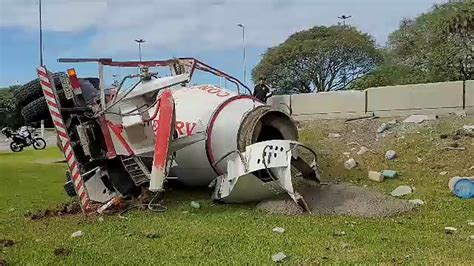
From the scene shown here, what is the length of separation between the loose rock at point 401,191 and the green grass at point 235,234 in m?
0.16

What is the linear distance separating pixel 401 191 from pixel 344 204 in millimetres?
1405

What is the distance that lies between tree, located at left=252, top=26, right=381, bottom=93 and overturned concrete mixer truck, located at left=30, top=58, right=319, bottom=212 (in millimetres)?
26172

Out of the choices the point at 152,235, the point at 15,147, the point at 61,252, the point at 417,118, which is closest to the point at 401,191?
the point at 152,235

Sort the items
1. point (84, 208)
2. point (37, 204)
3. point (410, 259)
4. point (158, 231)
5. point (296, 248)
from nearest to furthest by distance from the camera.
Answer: point (410, 259)
point (296, 248)
point (158, 231)
point (84, 208)
point (37, 204)

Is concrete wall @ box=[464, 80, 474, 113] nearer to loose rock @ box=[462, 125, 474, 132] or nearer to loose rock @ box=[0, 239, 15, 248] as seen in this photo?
loose rock @ box=[462, 125, 474, 132]

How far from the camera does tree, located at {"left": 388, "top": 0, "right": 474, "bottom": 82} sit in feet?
70.7

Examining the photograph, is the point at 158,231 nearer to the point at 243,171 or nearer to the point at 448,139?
the point at 243,171

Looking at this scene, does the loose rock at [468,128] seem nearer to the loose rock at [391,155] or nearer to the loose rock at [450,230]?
the loose rock at [391,155]

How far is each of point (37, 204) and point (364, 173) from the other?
5.11 metres

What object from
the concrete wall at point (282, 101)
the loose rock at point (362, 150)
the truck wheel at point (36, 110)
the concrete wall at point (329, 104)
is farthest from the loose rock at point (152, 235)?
the concrete wall at point (282, 101)

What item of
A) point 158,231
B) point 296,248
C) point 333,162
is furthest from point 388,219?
point 333,162

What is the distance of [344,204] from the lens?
7.63 m

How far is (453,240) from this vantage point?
19.0 ft

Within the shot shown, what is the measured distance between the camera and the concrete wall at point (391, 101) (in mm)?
→ 12891
